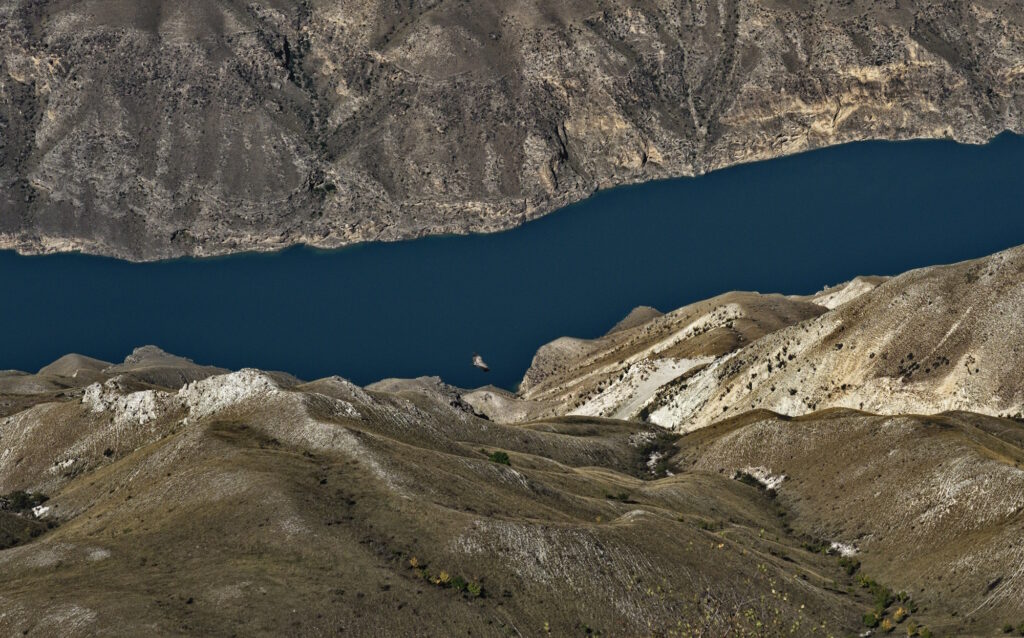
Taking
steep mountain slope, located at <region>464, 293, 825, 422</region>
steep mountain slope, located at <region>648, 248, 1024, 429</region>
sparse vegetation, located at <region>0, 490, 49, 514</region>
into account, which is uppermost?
steep mountain slope, located at <region>648, 248, 1024, 429</region>

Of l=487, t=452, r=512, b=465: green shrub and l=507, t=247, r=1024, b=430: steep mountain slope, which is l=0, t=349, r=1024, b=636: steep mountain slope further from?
l=507, t=247, r=1024, b=430: steep mountain slope

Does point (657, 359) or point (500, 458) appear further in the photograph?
point (657, 359)

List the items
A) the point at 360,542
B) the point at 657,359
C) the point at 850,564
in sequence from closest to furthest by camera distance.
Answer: the point at 360,542 → the point at 850,564 → the point at 657,359

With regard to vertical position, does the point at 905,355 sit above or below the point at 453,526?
above

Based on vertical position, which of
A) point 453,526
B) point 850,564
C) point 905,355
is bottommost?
point 850,564

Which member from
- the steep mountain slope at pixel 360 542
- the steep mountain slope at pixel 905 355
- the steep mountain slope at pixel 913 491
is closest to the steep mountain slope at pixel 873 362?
the steep mountain slope at pixel 905 355

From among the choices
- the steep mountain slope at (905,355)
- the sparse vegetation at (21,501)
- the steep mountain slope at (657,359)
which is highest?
the steep mountain slope at (905,355)

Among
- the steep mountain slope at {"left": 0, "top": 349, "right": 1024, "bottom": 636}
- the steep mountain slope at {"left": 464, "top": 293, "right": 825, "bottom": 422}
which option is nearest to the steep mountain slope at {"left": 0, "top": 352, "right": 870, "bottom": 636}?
the steep mountain slope at {"left": 0, "top": 349, "right": 1024, "bottom": 636}

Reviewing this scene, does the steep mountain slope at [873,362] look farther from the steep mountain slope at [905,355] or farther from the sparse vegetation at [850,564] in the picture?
the sparse vegetation at [850,564]

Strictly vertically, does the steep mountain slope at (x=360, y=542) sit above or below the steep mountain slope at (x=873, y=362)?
below

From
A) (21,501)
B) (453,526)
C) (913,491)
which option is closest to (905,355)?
(913,491)

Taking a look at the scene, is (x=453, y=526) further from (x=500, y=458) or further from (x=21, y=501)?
(x=21, y=501)
